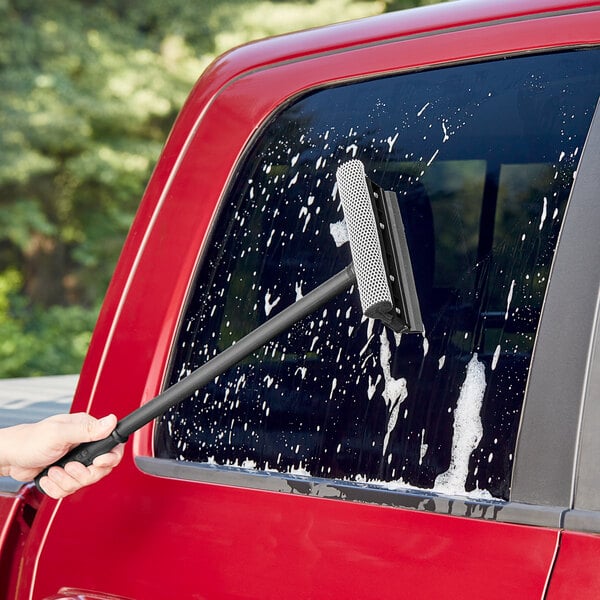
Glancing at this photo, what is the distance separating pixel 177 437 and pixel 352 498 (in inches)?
14.8

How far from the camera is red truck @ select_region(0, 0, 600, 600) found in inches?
48.8

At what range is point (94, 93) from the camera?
14.0 metres

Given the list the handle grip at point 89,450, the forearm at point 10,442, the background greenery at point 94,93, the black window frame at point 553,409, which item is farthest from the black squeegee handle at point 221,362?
the background greenery at point 94,93

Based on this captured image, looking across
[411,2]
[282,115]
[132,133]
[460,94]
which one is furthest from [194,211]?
[132,133]

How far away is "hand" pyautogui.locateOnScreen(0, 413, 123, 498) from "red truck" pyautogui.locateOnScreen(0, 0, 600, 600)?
102mm

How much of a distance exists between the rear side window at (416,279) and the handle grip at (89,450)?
0.21 meters

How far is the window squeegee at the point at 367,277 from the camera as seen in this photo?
1.17 m

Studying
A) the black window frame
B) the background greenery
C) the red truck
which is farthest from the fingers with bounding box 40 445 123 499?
the background greenery

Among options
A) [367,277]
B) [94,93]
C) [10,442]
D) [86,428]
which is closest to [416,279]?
[367,277]

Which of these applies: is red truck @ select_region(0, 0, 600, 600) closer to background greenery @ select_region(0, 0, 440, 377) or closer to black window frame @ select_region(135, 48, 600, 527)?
black window frame @ select_region(135, 48, 600, 527)

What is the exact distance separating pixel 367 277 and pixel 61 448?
537 mm

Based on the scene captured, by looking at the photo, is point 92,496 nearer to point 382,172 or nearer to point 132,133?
point 382,172

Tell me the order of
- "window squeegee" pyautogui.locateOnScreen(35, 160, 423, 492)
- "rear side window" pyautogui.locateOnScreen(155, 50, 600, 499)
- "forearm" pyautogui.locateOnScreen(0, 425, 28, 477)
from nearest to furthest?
"window squeegee" pyautogui.locateOnScreen(35, 160, 423, 492), "rear side window" pyautogui.locateOnScreen(155, 50, 600, 499), "forearm" pyautogui.locateOnScreen(0, 425, 28, 477)

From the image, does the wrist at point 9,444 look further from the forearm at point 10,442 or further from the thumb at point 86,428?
the thumb at point 86,428
